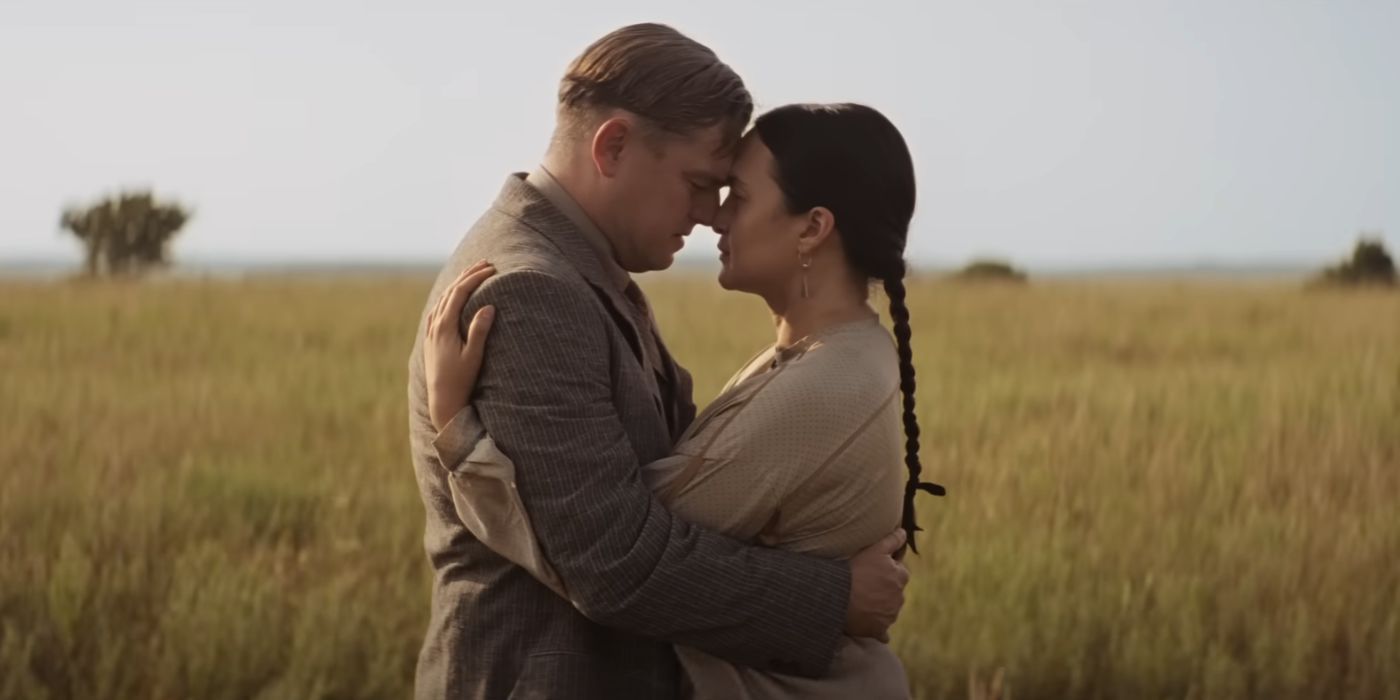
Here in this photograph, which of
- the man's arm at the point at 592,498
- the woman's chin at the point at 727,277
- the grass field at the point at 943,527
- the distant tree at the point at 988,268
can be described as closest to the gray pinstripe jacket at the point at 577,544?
the man's arm at the point at 592,498

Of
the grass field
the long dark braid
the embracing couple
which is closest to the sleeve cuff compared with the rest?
the embracing couple

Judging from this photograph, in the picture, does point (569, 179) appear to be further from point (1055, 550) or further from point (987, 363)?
point (987, 363)

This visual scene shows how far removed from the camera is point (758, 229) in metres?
2.37

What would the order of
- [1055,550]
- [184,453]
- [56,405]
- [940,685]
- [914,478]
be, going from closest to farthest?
1. [914,478]
2. [940,685]
3. [1055,550]
4. [184,453]
5. [56,405]

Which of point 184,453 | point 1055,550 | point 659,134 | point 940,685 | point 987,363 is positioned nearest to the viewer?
point 659,134

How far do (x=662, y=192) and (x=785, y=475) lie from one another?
1.43 ft

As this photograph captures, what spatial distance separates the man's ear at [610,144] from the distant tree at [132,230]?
2499 cm

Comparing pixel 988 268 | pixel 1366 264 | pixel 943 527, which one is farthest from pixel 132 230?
pixel 943 527

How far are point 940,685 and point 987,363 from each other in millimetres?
4661

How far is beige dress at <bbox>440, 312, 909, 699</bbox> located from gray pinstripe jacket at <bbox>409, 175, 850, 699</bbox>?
3 cm

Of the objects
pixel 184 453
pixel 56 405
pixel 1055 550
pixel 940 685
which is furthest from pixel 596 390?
pixel 56 405

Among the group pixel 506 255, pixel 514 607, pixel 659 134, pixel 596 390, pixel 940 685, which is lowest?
pixel 940 685

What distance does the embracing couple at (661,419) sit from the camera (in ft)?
7.08

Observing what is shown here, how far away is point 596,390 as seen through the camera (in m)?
2.17
